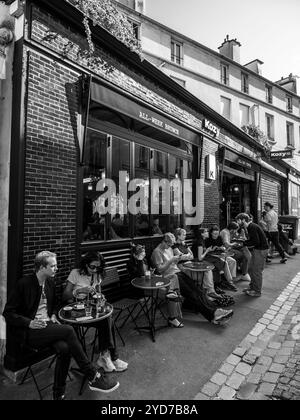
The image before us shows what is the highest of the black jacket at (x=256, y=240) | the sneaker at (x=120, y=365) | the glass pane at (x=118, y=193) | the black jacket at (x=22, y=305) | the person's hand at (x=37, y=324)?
the glass pane at (x=118, y=193)

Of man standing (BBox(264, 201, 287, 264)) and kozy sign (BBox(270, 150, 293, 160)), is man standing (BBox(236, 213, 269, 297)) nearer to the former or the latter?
man standing (BBox(264, 201, 287, 264))

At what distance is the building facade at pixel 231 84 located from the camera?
51.3ft

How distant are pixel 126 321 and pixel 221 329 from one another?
1.59 metres

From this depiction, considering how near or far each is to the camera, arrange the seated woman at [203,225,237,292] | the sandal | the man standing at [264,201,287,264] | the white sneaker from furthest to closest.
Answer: the man standing at [264,201,287,264] < the seated woman at [203,225,237,292] < the sandal < the white sneaker

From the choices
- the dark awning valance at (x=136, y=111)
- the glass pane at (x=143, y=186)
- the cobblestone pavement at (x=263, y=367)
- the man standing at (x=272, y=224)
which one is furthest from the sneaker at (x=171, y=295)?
the man standing at (x=272, y=224)

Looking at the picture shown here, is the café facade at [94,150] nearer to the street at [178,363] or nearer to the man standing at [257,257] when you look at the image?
the street at [178,363]

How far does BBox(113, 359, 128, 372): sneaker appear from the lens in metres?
3.24

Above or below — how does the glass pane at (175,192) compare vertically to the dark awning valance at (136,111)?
below

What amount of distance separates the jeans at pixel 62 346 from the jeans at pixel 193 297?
2324mm

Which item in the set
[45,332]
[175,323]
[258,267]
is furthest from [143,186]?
[45,332]

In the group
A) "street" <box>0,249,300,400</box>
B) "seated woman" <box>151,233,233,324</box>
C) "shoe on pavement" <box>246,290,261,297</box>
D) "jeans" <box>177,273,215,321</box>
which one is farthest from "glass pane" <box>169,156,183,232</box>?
"street" <box>0,249,300,400</box>

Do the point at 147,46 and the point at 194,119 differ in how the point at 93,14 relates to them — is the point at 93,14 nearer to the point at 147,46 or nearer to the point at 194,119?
the point at 194,119

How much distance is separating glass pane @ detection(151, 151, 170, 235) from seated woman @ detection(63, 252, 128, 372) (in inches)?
129

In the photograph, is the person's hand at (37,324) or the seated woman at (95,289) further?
the seated woman at (95,289)
